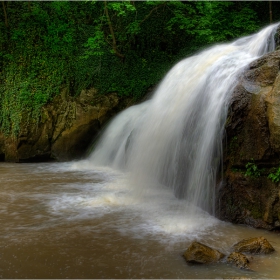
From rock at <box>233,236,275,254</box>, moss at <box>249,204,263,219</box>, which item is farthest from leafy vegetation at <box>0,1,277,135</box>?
rock at <box>233,236,275,254</box>

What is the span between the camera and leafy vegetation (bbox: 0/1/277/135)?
10250 millimetres

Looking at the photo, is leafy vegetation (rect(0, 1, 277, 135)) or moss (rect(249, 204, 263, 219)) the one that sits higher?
leafy vegetation (rect(0, 1, 277, 135))

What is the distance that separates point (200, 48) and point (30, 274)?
965 centimetres

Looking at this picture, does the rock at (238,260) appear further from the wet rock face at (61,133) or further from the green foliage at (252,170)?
the wet rock face at (61,133)

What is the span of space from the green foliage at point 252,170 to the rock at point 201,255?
144 cm

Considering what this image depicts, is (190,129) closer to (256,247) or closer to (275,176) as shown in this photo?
(275,176)

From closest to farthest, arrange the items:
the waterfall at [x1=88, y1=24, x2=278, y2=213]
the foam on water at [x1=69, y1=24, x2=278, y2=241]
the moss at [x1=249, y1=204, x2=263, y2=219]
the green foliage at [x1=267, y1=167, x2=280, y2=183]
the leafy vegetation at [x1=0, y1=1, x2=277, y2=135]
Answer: the green foliage at [x1=267, y1=167, x2=280, y2=183]
the moss at [x1=249, y1=204, x2=263, y2=219]
the foam on water at [x1=69, y1=24, x2=278, y2=241]
the waterfall at [x1=88, y1=24, x2=278, y2=213]
the leafy vegetation at [x1=0, y1=1, x2=277, y2=135]

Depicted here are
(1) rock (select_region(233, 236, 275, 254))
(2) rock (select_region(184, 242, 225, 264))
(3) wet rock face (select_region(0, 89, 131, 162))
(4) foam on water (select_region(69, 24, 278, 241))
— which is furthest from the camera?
(3) wet rock face (select_region(0, 89, 131, 162))

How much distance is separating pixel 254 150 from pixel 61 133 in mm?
6745

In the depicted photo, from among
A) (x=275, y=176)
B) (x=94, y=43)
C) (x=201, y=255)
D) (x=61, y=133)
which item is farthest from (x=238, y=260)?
(x=94, y=43)

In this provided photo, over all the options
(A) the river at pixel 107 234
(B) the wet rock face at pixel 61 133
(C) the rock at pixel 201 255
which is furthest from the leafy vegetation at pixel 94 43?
(C) the rock at pixel 201 255

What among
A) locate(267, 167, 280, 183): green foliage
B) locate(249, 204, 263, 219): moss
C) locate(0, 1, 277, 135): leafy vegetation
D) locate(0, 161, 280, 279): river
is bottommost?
locate(0, 161, 280, 279): river

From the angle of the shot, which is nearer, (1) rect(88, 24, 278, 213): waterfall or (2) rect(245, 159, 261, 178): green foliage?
(2) rect(245, 159, 261, 178): green foliage

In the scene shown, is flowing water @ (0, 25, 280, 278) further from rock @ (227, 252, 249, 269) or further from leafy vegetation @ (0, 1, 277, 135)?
leafy vegetation @ (0, 1, 277, 135)
